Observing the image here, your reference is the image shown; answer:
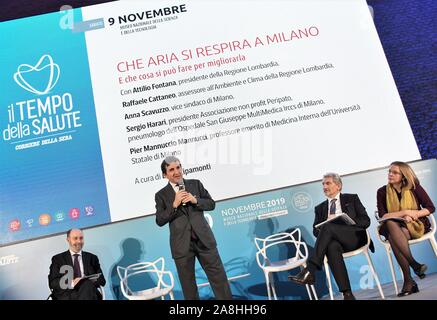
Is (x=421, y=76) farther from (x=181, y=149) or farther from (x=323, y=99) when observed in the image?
(x=181, y=149)

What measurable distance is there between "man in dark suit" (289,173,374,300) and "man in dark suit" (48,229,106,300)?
1.21m

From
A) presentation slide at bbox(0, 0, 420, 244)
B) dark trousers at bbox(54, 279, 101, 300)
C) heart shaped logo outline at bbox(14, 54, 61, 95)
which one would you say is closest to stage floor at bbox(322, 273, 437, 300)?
presentation slide at bbox(0, 0, 420, 244)

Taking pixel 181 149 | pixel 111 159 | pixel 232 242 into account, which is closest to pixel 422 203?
pixel 232 242

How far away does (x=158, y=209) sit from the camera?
2809mm

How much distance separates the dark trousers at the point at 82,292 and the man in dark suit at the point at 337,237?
1.20 metres

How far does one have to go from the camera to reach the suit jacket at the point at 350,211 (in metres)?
2.73

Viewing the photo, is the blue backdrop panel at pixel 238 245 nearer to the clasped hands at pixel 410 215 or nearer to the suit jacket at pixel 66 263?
the suit jacket at pixel 66 263

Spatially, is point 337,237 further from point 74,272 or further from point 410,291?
point 74,272

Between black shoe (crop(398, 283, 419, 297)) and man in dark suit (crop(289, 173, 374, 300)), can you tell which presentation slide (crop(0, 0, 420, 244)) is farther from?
black shoe (crop(398, 283, 419, 297))

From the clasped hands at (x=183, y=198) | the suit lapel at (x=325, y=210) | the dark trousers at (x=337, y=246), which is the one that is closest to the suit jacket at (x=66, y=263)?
the clasped hands at (x=183, y=198)

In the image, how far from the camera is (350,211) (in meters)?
2.77

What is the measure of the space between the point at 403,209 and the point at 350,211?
0.33 meters
